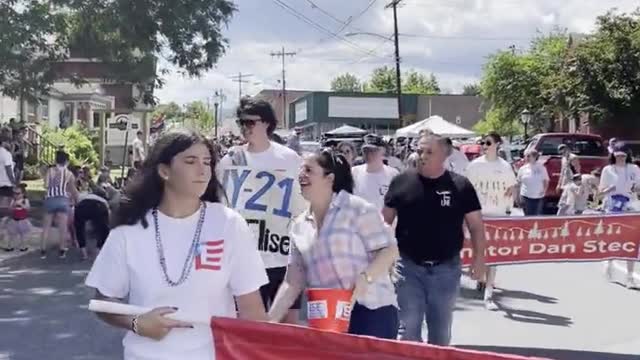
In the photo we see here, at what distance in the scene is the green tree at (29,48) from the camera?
74.3 feet

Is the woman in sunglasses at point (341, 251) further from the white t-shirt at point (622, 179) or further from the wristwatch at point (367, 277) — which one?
the white t-shirt at point (622, 179)

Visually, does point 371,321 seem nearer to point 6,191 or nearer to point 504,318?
point 504,318

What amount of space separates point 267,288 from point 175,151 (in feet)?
9.33

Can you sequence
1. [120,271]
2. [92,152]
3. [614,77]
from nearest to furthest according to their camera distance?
[120,271] → [92,152] → [614,77]

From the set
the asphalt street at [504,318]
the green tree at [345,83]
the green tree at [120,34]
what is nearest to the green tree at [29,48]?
the green tree at [120,34]

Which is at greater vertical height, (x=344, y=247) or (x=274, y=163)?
(x=274, y=163)

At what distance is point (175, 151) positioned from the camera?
11.9 ft

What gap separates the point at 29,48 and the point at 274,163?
62.9 feet

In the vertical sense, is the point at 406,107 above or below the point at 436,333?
above

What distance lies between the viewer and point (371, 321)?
5238 mm

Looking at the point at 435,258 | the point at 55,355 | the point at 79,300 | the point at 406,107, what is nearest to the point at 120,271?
the point at 435,258

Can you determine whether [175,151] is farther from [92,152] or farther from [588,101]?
[588,101]

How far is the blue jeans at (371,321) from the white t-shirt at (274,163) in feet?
A: 3.86

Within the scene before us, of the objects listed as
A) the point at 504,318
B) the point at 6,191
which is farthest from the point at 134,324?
the point at 6,191
